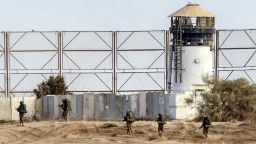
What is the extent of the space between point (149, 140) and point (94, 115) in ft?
59.1

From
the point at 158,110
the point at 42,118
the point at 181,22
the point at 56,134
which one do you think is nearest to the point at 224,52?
the point at 181,22

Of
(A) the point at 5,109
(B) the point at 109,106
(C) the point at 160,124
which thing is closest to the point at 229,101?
(B) the point at 109,106

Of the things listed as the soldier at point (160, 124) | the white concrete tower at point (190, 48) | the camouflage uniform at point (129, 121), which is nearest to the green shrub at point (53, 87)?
the white concrete tower at point (190, 48)

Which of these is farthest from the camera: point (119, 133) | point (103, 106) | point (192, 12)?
point (192, 12)

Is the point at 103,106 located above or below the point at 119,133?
above

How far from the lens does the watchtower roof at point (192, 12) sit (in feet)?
235

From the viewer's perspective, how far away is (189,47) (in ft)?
238

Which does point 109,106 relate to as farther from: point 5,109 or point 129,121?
point 129,121

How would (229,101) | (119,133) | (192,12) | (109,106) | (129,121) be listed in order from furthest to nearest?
1. (192,12)
2. (109,106)
3. (229,101)
4. (119,133)
5. (129,121)

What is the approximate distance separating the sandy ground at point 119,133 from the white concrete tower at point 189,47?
734 inches

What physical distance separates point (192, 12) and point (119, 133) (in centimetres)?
2347

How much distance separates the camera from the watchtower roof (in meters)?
71.7

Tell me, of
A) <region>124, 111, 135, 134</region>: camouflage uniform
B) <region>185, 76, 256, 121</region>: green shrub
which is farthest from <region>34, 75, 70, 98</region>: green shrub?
<region>124, 111, 135, 134</region>: camouflage uniform

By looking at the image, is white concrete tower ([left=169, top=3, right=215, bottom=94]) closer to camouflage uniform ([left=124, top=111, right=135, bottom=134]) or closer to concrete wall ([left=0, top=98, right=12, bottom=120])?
concrete wall ([left=0, top=98, right=12, bottom=120])
